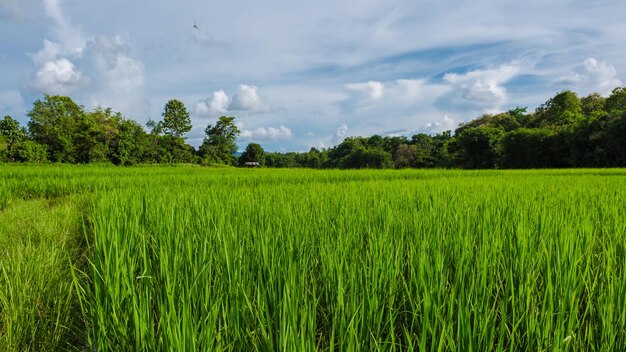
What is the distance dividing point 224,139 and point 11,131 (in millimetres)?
20367

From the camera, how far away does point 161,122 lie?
40250 millimetres

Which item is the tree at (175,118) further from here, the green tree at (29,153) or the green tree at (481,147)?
the green tree at (481,147)

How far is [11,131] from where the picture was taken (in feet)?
110

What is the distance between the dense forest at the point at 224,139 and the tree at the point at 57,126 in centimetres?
7

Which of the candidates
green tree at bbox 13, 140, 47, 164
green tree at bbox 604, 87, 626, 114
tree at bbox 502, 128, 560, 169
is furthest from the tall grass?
green tree at bbox 604, 87, 626, 114

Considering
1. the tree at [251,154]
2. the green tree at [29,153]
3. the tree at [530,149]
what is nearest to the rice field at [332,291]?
the tree at [530,149]

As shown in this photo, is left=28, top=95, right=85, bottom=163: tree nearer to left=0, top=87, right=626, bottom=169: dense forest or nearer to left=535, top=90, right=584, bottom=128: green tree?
left=0, top=87, right=626, bottom=169: dense forest

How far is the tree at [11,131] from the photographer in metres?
33.3

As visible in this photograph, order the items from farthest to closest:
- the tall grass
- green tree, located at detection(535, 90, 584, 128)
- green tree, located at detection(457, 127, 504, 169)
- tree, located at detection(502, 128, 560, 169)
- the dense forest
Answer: green tree, located at detection(457, 127, 504, 169) → green tree, located at detection(535, 90, 584, 128) → tree, located at detection(502, 128, 560, 169) → the dense forest → the tall grass

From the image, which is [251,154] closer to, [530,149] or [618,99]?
[530,149]

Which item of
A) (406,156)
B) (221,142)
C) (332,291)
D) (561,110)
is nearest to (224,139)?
(221,142)

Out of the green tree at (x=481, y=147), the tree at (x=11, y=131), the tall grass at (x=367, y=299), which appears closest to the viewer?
the tall grass at (x=367, y=299)

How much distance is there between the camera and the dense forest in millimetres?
27656

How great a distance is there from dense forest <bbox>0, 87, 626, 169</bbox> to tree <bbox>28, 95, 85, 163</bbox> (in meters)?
0.07
